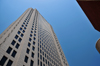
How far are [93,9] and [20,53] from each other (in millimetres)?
21919

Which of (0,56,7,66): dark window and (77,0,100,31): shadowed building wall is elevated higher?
(77,0,100,31): shadowed building wall

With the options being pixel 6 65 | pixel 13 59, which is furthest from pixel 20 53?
pixel 6 65

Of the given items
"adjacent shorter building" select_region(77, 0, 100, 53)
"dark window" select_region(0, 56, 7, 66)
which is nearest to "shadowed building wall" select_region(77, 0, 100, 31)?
"adjacent shorter building" select_region(77, 0, 100, 53)

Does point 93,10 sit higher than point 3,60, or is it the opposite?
point 93,10

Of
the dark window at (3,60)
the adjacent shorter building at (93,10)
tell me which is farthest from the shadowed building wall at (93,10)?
the dark window at (3,60)

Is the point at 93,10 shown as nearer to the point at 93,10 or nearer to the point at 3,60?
the point at 93,10

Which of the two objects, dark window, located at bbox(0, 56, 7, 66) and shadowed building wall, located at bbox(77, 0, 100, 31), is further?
dark window, located at bbox(0, 56, 7, 66)

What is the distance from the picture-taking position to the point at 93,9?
6750 mm

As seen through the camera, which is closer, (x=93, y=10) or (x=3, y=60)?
(x=93, y=10)

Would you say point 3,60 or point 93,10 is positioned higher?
point 93,10

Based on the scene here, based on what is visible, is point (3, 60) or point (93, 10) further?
point (3, 60)

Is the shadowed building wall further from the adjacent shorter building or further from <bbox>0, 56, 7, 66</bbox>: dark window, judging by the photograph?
<bbox>0, 56, 7, 66</bbox>: dark window

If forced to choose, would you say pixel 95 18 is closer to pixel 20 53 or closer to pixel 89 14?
pixel 89 14

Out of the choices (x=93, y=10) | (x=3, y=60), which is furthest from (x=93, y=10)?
(x=3, y=60)
